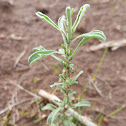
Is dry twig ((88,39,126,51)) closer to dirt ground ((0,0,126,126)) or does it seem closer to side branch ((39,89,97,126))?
dirt ground ((0,0,126,126))

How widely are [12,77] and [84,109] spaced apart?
129 centimetres

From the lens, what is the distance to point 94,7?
12.7 feet

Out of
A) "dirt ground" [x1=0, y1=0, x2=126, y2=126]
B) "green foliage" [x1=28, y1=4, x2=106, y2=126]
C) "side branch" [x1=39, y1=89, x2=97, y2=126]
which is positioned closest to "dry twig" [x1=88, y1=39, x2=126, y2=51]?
"dirt ground" [x1=0, y1=0, x2=126, y2=126]

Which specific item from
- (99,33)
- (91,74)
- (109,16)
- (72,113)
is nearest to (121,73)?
(91,74)

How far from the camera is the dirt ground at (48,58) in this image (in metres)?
2.29

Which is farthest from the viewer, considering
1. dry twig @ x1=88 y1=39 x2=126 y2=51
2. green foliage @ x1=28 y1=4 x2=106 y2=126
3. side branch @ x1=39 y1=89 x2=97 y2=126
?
dry twig @ x1=88 y1=39 x2=126 y2=51

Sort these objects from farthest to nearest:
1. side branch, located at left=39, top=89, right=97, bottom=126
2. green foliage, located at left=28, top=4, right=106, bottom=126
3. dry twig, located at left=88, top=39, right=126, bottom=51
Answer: dry twig, located at left=88, top=39, right=126, bottom=51 < side branch, located at left=39, top=89, right=97, bottom=126 < green foliage, located at left=28, top=4, right=106, bottom=126

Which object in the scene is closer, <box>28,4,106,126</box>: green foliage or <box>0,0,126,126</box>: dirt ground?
<box>28,4,106,126</box>: green foliage

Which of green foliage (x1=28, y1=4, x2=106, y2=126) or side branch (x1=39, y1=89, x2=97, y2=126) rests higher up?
green foliage (x1=28, y1=4, x2=106, y2=126)

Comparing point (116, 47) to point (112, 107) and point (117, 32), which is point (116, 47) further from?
point (112, 107)

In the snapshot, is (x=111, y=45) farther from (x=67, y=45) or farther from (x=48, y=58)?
(x=67, y=45)

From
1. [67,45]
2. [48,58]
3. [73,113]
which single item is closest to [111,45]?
[48,58]

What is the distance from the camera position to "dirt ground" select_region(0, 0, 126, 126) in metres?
2.29

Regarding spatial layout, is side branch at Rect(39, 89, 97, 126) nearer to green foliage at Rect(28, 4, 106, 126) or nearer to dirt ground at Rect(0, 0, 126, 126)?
dirt ground at Rect(0, 0, 126, 126)
